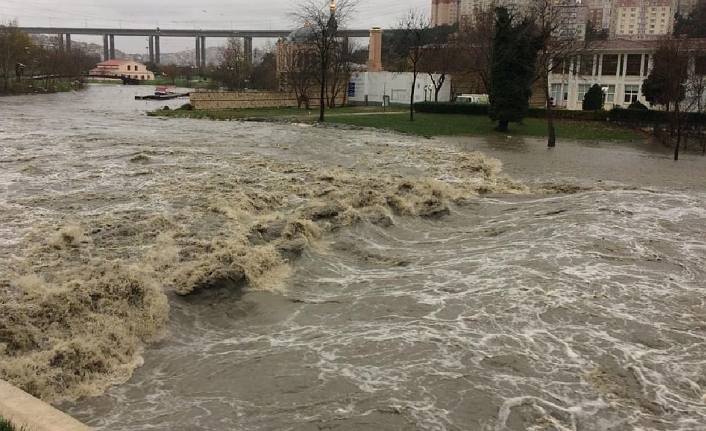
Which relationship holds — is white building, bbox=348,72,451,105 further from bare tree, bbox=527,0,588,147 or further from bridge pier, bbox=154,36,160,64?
bridge pier, bbox=154,36,160,64

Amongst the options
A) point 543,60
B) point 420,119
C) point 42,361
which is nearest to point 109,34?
point 420,119

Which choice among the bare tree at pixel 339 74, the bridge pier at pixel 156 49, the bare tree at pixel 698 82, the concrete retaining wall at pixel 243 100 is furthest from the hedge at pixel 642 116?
the bridge pier at pixel 156 49

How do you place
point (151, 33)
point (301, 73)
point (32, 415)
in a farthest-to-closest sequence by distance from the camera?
1. point (151, 33)
2. point (301, 73)
3. point (32, 415)

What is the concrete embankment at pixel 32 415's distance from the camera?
4133mm

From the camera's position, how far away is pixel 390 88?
63.5 metres

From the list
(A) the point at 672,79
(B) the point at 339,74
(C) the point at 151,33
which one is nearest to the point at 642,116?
(A) the point at 672,79

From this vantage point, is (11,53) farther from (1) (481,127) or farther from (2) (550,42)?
(2) (550,42)

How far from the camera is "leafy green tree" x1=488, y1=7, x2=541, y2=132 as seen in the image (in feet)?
110

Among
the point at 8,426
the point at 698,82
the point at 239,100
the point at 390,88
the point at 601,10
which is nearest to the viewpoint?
the point at 8,426

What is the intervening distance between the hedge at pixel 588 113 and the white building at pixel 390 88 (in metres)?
11.4

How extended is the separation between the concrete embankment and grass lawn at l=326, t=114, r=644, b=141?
28182mm

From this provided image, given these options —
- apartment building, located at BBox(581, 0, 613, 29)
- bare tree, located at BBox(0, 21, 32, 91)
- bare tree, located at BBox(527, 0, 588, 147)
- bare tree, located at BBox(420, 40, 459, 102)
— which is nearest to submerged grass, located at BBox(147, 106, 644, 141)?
bare tree, located at BBox(527, 0, 588, 147)

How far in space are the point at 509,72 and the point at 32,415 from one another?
33.2m

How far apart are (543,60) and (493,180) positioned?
45.9ft
